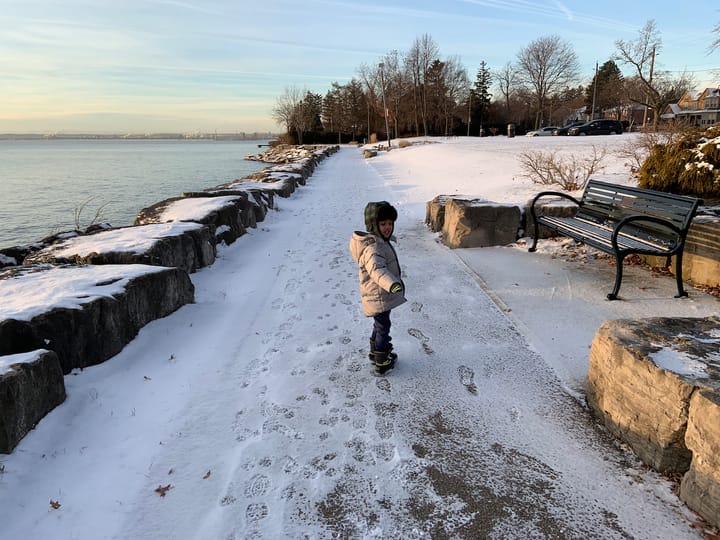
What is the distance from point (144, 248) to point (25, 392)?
2.61 meters

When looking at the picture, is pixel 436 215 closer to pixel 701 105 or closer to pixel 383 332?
pixel 383 332

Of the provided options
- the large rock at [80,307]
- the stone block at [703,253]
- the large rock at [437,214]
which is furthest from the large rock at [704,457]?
the large rock at [437,214]

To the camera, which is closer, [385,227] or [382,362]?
[385,227]

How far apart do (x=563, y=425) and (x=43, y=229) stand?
1385cm

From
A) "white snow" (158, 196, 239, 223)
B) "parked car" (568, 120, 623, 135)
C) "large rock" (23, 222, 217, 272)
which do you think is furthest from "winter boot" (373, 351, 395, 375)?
"parked car" (568, 120, 623, 135)

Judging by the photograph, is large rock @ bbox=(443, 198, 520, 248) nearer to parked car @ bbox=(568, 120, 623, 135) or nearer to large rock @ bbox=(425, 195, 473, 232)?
large rock @ bbox=(425, 195, 473, 232)

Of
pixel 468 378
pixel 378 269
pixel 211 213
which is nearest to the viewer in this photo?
pixel 378 269

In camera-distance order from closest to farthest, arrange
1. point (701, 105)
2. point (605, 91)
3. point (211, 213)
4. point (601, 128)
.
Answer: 1. point (211, 213)
2. point (601, 128)
3. point (701, 105)
4. point (605, 91)

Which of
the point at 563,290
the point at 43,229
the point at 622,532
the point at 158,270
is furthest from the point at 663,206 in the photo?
the point at 43,229

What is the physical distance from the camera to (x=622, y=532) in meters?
2.16

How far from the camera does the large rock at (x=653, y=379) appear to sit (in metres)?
2.37

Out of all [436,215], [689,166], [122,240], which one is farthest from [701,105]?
[122,240]

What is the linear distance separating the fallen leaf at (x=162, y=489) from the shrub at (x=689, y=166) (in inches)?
268

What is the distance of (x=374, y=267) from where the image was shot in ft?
11.1
